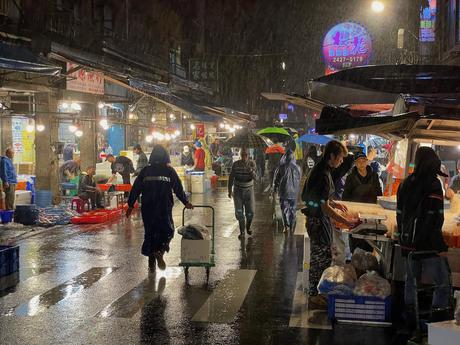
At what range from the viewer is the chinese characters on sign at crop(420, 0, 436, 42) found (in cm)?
2136

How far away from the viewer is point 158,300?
26.0 feet

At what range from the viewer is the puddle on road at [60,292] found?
748 centimetres

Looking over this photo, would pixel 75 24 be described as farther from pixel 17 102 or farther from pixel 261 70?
pixel 261 70

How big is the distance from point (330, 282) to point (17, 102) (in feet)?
45.2

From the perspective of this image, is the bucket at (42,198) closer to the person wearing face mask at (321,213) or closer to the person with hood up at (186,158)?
the person with hood up at (186,158)

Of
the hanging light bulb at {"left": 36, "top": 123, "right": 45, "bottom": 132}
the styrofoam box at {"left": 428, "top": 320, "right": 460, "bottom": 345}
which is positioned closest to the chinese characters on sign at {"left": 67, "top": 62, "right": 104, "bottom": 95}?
the hanging light bulb at {"left": 36, "top": 123, "right": 45, "bottom": 132}

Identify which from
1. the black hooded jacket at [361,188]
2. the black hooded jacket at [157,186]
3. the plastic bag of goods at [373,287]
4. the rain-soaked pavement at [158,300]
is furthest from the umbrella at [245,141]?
the plastic bag of goods at [373,287]

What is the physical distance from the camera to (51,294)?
8266mm

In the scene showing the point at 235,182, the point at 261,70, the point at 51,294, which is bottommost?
the point at 51,294

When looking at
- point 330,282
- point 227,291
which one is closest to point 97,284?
point 227,291

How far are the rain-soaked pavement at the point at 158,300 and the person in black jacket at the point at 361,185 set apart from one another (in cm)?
160

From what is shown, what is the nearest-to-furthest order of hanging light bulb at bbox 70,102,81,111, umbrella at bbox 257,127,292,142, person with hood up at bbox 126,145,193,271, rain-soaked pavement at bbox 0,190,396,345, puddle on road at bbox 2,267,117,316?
1. rain-soaked pavement at bbox 0,190,396,345
2. puddle on road at bbox 2,267,117,316
3. person with hood up at bbox 126,145,193,271
4. hanging light bulb at bbox 70,102,81,111
5. umbrella at bbox 257,127,292,142

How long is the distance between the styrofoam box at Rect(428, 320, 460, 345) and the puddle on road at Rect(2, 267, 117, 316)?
4.95m

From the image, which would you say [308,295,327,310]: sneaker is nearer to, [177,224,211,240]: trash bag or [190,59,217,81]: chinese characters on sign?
[177,224,211,240]: trash bag
